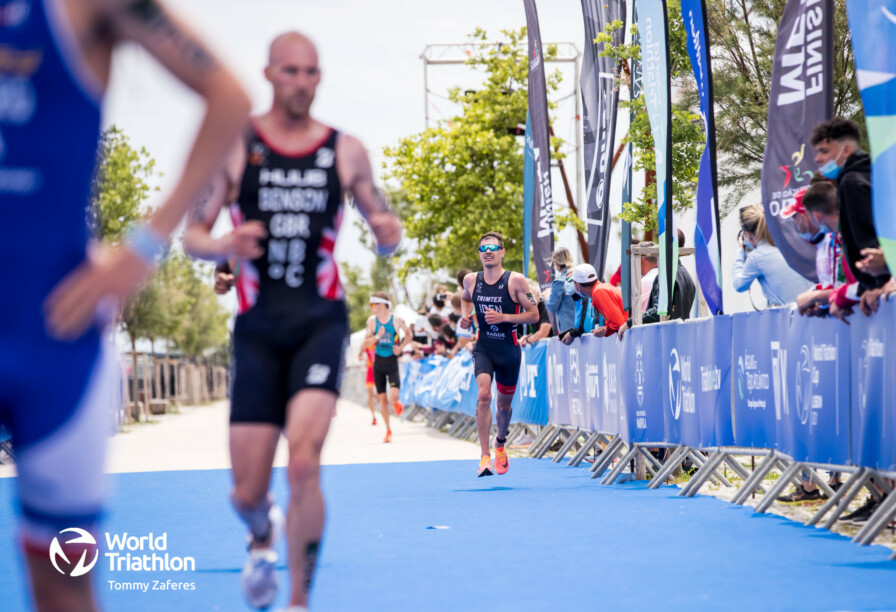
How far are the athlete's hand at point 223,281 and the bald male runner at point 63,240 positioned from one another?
289 cm

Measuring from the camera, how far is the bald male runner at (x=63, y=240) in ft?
→ 7.95

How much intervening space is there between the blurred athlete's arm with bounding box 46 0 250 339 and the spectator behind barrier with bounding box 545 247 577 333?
11240mm

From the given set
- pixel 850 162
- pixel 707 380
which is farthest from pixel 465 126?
pixel 850 162

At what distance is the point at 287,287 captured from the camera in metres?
4.74

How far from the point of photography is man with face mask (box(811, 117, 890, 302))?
678 centimetres

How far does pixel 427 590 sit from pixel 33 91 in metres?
3.68

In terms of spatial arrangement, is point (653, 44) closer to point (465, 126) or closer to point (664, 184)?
point (664, 184)

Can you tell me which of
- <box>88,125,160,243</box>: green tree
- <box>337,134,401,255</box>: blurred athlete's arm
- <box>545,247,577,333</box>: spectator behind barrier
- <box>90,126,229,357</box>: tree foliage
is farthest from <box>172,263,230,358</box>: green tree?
<box>337,134,401,255</box>: blurred athlete's arm

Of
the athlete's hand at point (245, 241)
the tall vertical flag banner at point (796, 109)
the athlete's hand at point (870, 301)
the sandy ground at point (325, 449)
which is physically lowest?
the sandy ground at point (325, 449)

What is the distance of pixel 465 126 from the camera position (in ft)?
108

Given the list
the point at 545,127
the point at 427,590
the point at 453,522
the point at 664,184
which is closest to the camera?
the point at 427,590

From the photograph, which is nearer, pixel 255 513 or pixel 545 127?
pixel 255 513

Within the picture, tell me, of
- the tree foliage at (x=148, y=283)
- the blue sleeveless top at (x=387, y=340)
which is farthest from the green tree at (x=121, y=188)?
the blue sleeveless top at (x=387, y=340)

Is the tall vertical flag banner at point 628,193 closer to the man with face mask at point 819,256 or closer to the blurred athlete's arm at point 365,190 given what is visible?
the man with face mask at point 819,256
